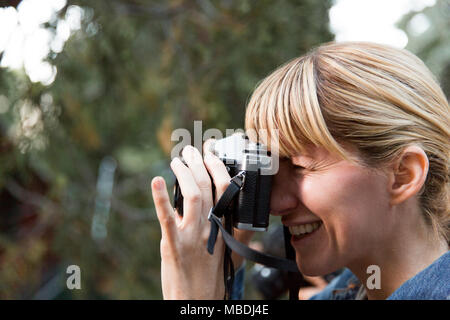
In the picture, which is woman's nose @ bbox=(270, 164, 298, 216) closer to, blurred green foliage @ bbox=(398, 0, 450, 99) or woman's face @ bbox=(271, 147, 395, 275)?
woman's face @ bbox=(271, 147, 395, 275)

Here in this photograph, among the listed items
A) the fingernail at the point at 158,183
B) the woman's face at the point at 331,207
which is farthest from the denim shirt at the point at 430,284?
the fingernail at the point at 158,183

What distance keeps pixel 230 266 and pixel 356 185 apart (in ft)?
1.27

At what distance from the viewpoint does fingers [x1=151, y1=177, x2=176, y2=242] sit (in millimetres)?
1062

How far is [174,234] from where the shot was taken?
42.4 inches

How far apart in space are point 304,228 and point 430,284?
0.35m

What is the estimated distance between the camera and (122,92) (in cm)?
271

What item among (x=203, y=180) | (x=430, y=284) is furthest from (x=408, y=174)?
(x=203, y=180)

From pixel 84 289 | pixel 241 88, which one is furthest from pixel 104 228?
pixel 241 88

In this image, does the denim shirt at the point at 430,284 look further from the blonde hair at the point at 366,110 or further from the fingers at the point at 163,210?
the fingers at the point at 163,210

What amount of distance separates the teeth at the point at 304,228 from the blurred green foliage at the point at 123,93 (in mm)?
1230

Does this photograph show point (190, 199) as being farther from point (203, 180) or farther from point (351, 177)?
point (351, 177)

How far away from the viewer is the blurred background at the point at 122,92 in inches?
87.0

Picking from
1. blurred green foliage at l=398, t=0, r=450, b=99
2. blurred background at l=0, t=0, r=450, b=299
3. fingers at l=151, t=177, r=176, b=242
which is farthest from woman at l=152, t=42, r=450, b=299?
blurred green foliage at l=398, t=0, r=450, b=99

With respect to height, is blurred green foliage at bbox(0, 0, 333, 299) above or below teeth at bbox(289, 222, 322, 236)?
above
